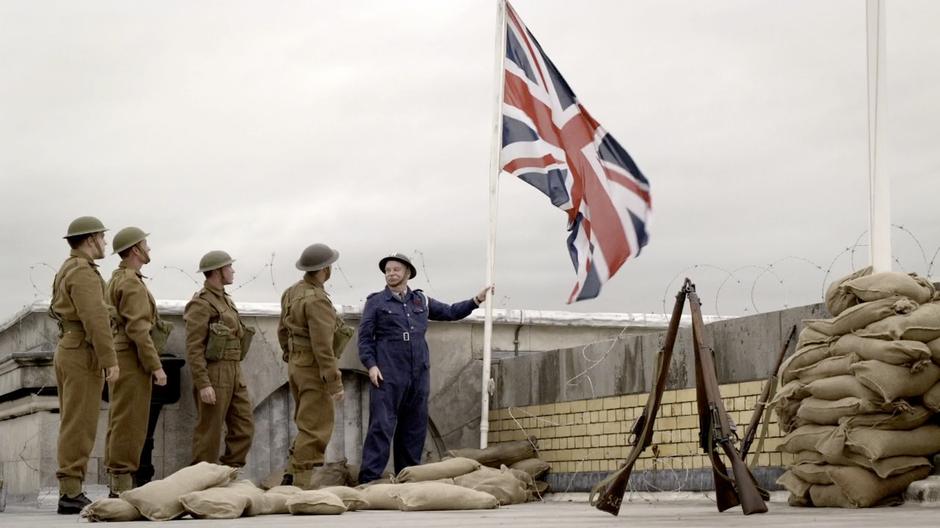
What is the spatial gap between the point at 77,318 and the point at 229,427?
86.9 inches

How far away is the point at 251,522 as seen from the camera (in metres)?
6.73

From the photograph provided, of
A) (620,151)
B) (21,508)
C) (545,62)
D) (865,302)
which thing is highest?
(545,62)

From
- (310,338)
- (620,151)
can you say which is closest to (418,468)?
(310,338)

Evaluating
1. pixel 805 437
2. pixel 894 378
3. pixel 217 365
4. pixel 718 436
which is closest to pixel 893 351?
pixel 894 378

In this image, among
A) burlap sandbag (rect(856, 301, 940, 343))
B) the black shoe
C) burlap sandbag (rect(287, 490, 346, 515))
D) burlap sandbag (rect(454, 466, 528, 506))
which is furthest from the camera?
burlap sandbag (rect(454, 466, 528, 506))

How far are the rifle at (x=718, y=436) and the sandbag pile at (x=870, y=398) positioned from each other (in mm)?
820

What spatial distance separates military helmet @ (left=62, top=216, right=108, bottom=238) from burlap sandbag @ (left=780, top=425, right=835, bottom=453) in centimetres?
424

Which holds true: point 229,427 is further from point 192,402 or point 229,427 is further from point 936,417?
point 936,417

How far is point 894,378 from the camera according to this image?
23.1 feet

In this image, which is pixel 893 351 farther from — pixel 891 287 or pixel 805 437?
pixel 805 437

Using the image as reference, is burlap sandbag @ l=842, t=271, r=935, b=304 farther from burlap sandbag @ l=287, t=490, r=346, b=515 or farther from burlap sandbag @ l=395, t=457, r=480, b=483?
burlap sandbag @ l=395, t=457, r=480, b=483

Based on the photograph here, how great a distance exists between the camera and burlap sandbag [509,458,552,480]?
1057cm

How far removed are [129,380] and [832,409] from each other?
457cm

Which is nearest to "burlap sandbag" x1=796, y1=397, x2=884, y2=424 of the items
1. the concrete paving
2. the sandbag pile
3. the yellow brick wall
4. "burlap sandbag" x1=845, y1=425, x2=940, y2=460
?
the sandbag pile
